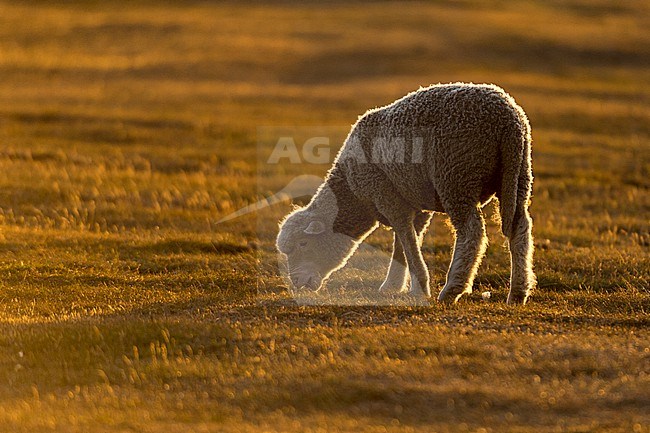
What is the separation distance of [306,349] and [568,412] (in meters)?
2.80

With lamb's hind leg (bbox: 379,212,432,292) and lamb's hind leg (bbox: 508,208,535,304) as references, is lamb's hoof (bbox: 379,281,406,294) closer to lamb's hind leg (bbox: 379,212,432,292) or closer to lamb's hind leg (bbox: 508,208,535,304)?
lamb's hind leg (bbox: 379,212,432,292)

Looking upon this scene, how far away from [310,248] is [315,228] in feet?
0.97

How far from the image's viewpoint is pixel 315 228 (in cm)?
1315

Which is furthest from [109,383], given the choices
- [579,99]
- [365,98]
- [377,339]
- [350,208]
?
[579,99]

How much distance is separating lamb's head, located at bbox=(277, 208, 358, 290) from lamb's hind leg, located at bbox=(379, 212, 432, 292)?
653 millimetres

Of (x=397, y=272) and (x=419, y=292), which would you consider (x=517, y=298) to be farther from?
(x=397, y=272)

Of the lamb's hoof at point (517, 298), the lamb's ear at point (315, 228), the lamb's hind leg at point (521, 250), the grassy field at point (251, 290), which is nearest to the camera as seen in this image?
the grassy field at point (251, 290)

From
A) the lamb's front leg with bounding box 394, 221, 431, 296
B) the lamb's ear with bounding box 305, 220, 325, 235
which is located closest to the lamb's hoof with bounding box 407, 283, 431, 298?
the lamb's front leg with bounding box 394, 221, 431, 296

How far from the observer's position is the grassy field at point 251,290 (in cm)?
872

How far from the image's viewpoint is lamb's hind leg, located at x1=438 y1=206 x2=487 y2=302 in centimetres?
1168

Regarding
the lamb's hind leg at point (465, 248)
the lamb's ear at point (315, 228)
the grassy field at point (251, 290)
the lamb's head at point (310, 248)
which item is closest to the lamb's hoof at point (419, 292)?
the grassy field at point (251, 290)

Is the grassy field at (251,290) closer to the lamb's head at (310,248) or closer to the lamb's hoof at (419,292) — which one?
the lamb's head at (310,248)

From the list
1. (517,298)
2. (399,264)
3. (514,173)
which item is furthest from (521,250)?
(399,264)

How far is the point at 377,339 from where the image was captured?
10.5m
